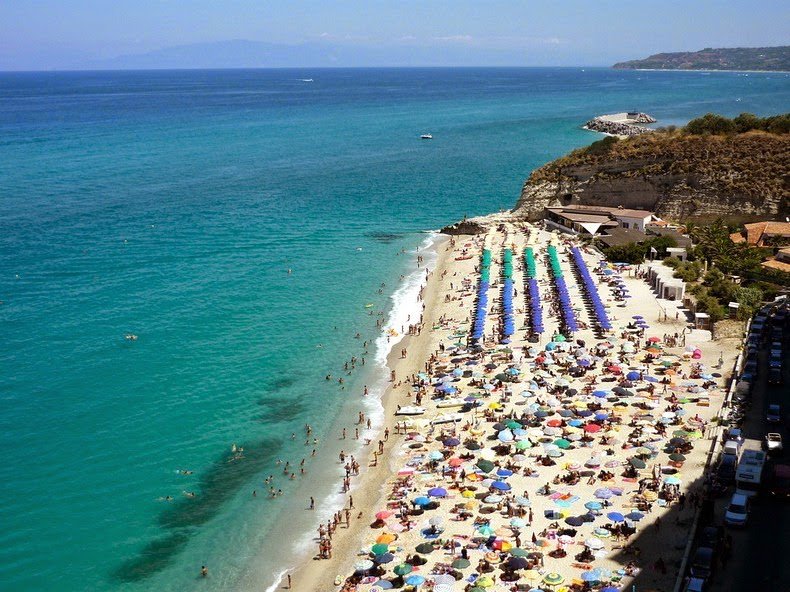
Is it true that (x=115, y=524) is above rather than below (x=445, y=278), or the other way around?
below

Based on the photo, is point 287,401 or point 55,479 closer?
point 55,479

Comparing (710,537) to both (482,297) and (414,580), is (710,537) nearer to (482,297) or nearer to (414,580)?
(414,580)

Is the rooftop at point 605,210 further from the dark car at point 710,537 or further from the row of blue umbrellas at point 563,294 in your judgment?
the dark car at point 710,537

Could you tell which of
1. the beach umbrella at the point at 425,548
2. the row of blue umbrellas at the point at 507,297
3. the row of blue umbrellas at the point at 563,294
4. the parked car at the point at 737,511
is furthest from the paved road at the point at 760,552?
the row of blue umbrellas at the point at 507,297

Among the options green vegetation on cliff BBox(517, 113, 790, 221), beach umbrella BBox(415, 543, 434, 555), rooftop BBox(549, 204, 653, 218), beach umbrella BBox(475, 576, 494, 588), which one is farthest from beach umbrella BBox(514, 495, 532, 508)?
green vegetation on cliff BBox(517, 113, 790, 221)

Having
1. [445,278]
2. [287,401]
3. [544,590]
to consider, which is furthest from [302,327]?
[544,590]

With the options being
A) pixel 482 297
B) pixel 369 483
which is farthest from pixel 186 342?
pixel 482 297

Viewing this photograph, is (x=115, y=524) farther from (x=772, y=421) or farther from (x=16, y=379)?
(x=772, y=421)
